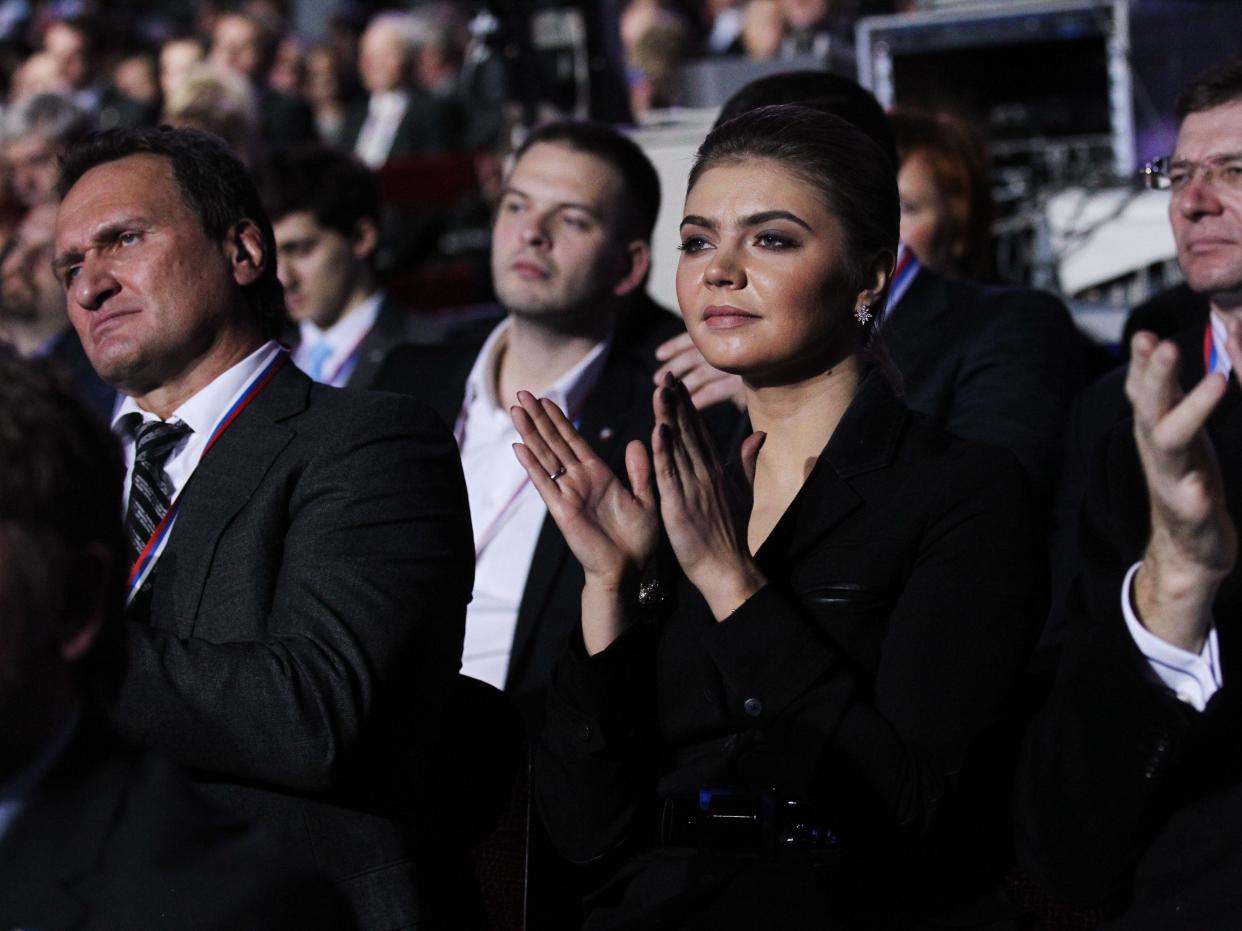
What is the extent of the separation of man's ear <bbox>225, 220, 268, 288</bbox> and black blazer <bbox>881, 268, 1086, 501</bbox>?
3.79 ft

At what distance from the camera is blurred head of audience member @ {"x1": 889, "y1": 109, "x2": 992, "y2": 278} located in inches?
142

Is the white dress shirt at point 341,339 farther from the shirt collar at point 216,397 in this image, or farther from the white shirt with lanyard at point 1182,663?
the white shirt with lanyard at point 1182,663

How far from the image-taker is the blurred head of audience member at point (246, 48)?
840 cm

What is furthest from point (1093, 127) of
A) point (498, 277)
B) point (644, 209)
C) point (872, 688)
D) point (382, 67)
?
point (382, 67)

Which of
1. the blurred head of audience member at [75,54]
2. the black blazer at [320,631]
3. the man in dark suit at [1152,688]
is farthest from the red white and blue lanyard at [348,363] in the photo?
the blurred head of audience member at [75,54]

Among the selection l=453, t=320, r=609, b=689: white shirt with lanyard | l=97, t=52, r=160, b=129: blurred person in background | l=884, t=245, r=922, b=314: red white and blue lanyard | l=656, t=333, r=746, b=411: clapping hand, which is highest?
l=97, t=52, r=160, b=129: blurred person in background

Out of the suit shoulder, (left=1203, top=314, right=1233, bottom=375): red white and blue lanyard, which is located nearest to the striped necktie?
the suit shoulder

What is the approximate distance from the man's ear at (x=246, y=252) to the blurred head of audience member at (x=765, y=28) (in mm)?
4999

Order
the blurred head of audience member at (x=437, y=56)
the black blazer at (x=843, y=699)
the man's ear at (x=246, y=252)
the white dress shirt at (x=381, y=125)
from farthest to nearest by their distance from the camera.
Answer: the blurred head of audience member at (x=437, y=56) < the white dress shirt at (x=381, y=125) < the man's ear at (x=246, y=252) < the black blazer at (x=843, y=699)

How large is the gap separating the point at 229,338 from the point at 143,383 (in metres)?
0.14

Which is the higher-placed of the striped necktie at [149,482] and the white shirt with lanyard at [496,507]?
the striped necktie at [149,482]

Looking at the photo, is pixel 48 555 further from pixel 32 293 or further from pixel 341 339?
pixel 32 293

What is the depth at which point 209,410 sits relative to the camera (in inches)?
93.4

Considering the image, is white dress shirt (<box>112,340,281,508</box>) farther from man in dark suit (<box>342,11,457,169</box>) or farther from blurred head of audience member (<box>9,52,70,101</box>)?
blurred head of audience member (<box>9,52,70,101</box>)
